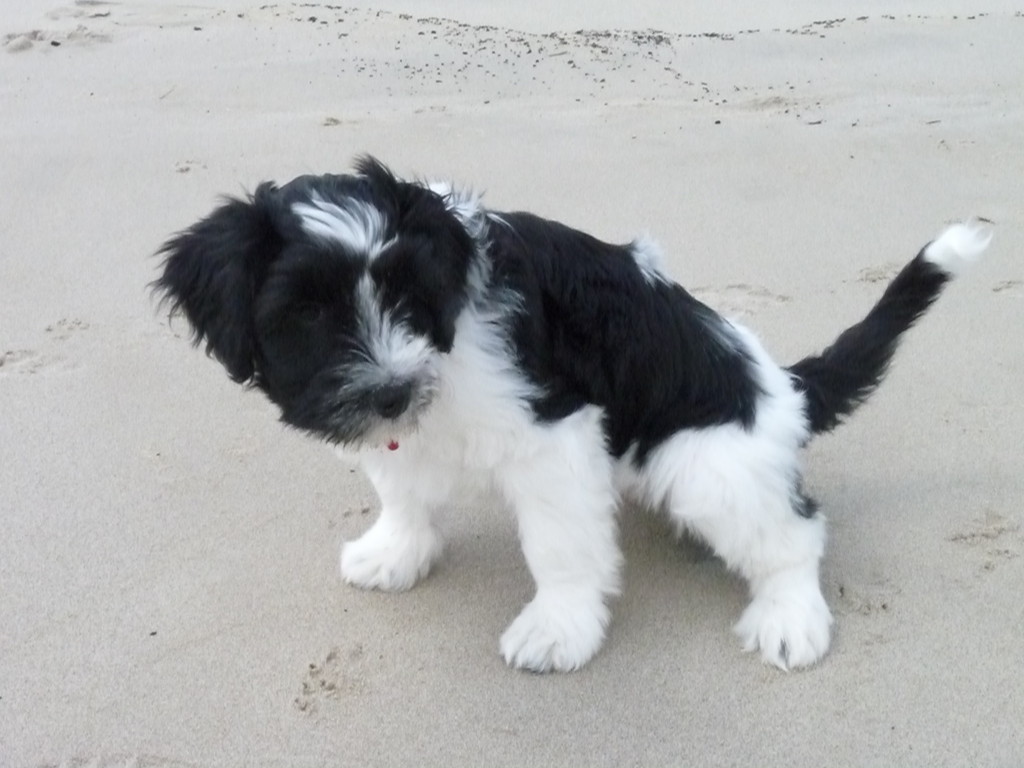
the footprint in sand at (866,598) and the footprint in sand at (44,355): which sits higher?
the footprint in sand at (866,598)

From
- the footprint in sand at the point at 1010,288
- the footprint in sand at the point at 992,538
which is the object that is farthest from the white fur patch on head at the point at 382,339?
the footprint in sand at the point at 1010,288

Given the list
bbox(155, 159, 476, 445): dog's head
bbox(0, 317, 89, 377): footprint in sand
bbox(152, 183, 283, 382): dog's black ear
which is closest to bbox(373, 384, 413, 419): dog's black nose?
bbox(155, 159, 476, 445): dog's head

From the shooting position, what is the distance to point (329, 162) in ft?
18.6

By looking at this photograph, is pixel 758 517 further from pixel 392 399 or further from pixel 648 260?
pixel 392 399

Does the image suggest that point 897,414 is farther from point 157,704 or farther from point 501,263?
point 157,704

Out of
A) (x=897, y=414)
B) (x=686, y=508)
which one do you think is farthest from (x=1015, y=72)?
(x=686, y=508)

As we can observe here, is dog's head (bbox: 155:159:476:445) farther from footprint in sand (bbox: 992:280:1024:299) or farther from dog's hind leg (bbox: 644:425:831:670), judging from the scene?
footprint in sand (bbox: 992:280:1024:299)

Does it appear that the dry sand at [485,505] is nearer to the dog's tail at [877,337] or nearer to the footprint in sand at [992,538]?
the footprint in sand at [992,538]

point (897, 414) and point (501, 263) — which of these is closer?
point (501, 263)

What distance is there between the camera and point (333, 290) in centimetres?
213

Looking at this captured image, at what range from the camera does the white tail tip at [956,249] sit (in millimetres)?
2840

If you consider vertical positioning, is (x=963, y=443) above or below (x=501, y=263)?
below

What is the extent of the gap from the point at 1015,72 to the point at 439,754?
19.4 ft

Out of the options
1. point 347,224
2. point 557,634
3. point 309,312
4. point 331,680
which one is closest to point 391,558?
point 331,680
